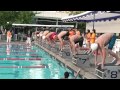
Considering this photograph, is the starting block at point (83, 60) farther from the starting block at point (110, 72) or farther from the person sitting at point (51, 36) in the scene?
the person sitting at point (51, 36)

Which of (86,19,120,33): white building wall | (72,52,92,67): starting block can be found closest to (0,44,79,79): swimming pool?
(72,52,92,67): starting block

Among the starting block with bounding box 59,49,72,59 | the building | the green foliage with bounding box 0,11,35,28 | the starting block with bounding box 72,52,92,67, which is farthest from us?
the building

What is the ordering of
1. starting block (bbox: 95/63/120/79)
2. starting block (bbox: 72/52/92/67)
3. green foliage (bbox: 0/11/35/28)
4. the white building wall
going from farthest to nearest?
green foliage (bbox: 0/11/35/28)
the white building wall
starting block (bbox: 72/52/92/67)
starting block (bbox: 95/63/120/79)

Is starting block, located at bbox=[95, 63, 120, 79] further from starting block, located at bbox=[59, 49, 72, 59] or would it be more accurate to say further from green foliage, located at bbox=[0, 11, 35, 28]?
green foliage, located at bbox=[0, 11, 35, 28]

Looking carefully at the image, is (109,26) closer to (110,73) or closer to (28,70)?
(28,70)

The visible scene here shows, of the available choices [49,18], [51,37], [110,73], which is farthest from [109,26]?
[49,18]

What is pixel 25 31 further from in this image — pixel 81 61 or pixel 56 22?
pixel 81 61

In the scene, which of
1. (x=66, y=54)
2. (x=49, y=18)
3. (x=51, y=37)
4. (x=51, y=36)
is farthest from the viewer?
(x=49, y=18)

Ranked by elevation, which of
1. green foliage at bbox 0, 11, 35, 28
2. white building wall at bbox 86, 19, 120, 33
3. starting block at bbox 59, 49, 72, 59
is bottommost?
starting block at bbox 59, 49, 72, 59

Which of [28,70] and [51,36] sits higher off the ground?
[51,36]

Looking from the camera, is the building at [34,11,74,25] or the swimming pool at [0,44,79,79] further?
the building at [34,11,74,25]

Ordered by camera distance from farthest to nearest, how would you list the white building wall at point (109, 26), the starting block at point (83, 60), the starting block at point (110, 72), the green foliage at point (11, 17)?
1. the green foliage at point (11, 17)
2. the white building wall at point (109, 26)
3. the starting block at point (83, 60)
4. the starting block at point (110, 72)

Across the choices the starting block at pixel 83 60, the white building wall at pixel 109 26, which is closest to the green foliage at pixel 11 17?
the white building wall at pixel 109 26
